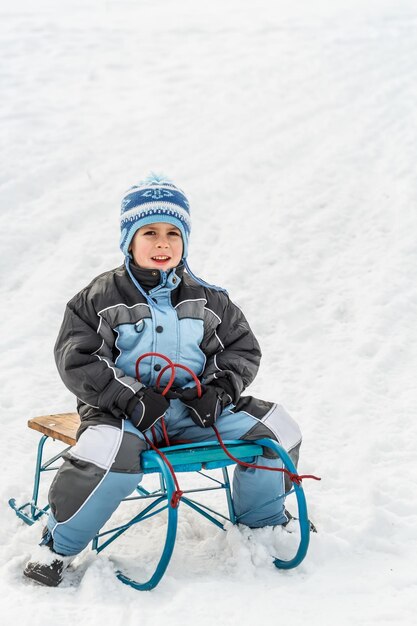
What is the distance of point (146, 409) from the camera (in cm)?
300

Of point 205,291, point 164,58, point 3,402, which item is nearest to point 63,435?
point 205,291

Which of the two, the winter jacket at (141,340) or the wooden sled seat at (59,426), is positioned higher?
the winter jacket at (141,340)

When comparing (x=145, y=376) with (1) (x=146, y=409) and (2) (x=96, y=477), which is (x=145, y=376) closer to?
(1) (x=146, y=409)

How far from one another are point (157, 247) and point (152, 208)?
0.17 meters

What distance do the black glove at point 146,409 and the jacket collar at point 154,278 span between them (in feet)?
1.72

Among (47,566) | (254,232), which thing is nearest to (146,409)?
(47,566)

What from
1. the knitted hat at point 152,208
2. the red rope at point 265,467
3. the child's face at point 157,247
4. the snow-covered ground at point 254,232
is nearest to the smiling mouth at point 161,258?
the child's face at point 157,247

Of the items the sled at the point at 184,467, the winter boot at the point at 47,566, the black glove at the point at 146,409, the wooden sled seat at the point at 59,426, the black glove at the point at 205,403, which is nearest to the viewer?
the sled at the point at 184,467

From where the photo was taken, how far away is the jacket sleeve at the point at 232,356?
3.27m

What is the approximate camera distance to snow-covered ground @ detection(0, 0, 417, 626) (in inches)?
117

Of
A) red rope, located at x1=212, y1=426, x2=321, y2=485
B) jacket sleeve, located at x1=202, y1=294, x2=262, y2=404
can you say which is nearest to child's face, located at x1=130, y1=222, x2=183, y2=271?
jacket sleeve, located at x1=202, y1=294, x2=262, y2=404

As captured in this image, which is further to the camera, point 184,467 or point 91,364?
point 91,364

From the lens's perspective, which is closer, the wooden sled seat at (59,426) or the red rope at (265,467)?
the red rope at (265,467)

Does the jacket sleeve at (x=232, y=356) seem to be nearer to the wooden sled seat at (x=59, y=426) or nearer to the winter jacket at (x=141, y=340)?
the winter jacket at (x=141, y=340)
